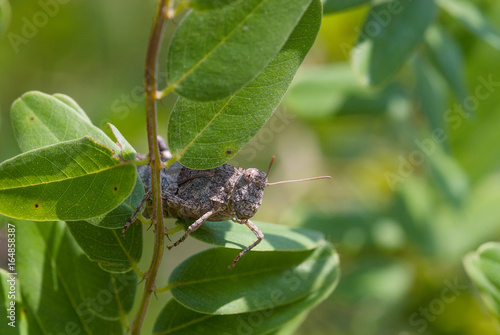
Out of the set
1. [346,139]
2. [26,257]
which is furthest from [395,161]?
[26,257]

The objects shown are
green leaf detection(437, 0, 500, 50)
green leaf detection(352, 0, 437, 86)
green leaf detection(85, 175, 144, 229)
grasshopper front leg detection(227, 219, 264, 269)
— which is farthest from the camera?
green leaf detection(437, 0, 500, 50)

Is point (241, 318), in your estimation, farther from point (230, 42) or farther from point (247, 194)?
point (230, 42)

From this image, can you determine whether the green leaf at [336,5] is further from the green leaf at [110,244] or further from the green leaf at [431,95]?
the green leaf at [110,244]

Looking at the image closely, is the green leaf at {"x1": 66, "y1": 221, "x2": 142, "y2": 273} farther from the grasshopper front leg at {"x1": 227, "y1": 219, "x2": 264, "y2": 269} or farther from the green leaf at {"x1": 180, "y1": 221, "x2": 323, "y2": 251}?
the grasshopper front leg at {"x1": 227, "y1": 219, "x2": 264, "y2": 269}

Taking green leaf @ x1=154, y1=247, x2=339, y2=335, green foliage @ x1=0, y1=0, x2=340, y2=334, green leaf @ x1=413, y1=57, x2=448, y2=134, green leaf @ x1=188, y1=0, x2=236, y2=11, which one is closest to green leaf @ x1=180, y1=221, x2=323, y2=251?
green foliage @ x1=0, y1=0, x2=340, y2=334

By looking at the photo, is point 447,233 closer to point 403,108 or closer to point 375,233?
point 375,233

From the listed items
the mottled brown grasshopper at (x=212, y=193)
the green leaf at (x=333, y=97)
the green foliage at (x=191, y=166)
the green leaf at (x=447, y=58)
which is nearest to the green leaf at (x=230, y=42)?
the green foliage at (x=191, y=166)
